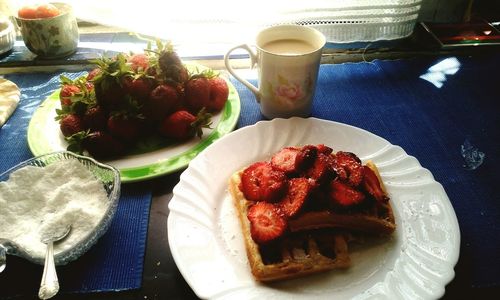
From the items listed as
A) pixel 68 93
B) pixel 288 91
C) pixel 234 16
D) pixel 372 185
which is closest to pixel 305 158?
pixel 372 185

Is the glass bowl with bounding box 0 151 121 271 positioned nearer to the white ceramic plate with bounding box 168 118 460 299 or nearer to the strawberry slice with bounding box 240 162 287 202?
the white ceramic plate with bounding box 168 118 460 299

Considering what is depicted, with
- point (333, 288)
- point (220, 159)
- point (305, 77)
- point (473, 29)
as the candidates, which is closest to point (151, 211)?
point (220, 159)

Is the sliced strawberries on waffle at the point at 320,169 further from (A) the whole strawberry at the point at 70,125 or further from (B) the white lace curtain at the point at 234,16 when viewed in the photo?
(B) the white lace curtain at the point at 234,16

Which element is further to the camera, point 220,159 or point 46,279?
point 220,159

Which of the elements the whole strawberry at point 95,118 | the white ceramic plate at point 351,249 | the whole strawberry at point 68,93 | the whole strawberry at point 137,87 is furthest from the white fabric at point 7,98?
the white ceramic plate at point 351,249

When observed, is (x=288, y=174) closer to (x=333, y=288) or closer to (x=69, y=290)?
(x=333, y=288)

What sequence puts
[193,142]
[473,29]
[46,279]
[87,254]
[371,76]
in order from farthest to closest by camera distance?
[473,29]
[371,76]
[193,142]
[87,254]
[46,279]

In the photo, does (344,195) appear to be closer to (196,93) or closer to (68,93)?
(196,93)
